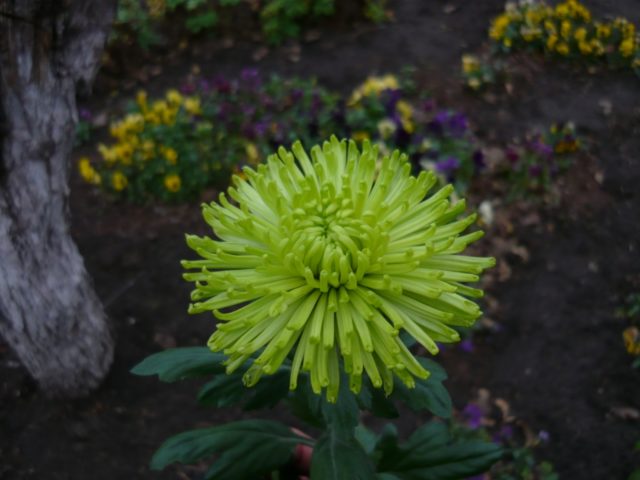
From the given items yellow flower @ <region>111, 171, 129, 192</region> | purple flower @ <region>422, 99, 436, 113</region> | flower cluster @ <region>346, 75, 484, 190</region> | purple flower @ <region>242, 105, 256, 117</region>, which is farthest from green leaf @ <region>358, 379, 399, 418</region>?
purple flower @ <region>242, 105, 256, 117</region>

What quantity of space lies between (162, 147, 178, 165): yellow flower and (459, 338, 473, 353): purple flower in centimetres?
235

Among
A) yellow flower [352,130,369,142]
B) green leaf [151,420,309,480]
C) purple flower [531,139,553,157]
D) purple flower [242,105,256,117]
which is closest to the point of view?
green leaf [151,420,309,480]

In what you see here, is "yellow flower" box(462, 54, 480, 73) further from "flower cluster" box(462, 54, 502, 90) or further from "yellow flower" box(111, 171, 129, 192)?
"yellow flower" box(111, 171, 129, 192)

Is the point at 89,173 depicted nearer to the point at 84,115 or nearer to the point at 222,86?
the point at 84,115

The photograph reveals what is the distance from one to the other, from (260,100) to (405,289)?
13.7 feet

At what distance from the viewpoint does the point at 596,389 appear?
360 centimetres

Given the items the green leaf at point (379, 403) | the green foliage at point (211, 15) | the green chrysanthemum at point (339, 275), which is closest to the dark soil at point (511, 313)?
the green foliage at point (211, 15)

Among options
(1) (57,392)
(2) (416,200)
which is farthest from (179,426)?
(2) (416,200)

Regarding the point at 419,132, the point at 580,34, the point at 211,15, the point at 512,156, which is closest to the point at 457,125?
the point at 419,132

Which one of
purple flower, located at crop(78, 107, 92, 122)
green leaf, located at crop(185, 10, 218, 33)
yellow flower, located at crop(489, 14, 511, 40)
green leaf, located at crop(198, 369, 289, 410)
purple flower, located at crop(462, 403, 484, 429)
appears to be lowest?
purple flower, located at crop(462, 403, 484, 429)

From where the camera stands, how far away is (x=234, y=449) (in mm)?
1869

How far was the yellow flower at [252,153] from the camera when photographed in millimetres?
4445

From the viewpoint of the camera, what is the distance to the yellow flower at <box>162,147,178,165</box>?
14.0 feet

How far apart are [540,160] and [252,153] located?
2.26 m
